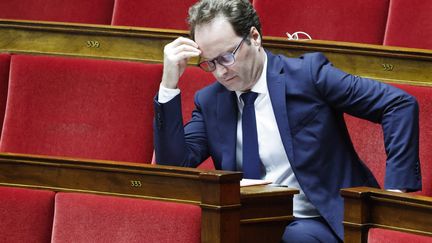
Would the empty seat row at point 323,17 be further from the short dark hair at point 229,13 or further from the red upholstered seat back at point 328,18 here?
the short dark hair at point 229,13

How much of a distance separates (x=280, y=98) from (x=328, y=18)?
0.19 metres

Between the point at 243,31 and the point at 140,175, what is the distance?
3.8 inches

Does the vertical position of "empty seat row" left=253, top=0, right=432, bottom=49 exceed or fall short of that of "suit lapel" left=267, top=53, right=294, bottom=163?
it exceeds it

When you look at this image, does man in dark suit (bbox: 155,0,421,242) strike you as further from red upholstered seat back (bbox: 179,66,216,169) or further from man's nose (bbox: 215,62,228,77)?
red upholstered seat back (bbox: 179,66,216,169)

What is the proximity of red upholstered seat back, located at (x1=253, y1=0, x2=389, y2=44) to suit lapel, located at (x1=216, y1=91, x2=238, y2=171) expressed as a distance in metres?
0.18

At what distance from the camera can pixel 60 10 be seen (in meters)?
0.78

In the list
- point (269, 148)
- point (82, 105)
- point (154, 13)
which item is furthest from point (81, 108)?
point (269, 148)

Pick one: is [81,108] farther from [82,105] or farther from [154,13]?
[154,13]

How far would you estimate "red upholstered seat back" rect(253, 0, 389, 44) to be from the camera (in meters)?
0.67

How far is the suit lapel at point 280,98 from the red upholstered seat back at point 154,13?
0.73 feet

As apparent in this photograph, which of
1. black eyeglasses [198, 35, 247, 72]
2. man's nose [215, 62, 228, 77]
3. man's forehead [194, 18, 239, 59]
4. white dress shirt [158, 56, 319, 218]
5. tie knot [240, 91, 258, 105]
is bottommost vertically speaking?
white dress shirt [158, 56, 319, 218]

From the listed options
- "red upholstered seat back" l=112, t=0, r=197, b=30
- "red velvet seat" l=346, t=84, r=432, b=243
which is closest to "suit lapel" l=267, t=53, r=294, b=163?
"red velvet seat" l=346, t=84, r=432, b=243

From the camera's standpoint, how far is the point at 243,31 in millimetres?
504

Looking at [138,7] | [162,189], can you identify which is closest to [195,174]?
[162,189]
